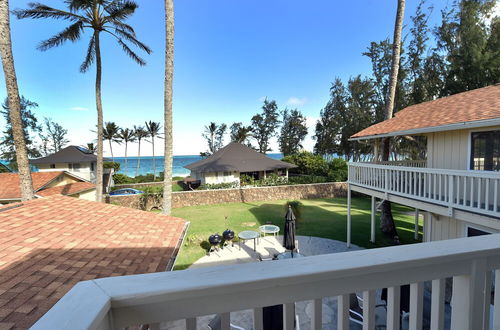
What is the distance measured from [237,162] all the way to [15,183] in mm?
16346

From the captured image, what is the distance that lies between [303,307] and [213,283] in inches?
246

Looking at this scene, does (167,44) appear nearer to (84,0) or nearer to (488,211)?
(84,0)

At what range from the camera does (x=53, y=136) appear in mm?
39344

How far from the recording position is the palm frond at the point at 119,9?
13070 mm

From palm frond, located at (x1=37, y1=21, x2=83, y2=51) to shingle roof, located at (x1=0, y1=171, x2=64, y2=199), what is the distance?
7633 millimetres

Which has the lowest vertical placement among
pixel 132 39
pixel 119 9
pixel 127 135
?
pixel 127 135

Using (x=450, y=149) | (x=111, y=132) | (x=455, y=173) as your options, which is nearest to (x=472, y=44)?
(x=450, y=149)

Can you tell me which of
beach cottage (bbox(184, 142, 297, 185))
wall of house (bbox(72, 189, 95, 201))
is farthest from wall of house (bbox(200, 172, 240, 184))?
wall of house (bbox(72, 189, 95, 201))

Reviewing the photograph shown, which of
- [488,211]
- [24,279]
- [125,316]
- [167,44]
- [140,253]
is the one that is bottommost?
[140,253]

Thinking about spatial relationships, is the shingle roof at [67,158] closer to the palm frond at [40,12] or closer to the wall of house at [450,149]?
the palm frond at [40,12]

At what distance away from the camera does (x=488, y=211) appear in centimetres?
541

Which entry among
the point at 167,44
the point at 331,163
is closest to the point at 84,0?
the point at 167,44

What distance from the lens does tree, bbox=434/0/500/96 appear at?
20.3m

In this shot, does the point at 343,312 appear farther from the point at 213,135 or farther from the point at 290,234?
the point at 213,135
